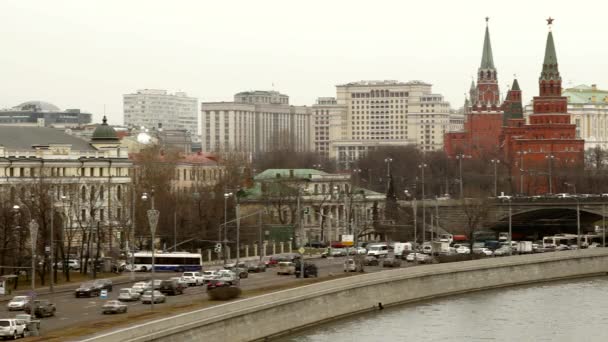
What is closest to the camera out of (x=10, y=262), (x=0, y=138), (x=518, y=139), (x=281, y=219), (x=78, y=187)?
(x=10, y=262)

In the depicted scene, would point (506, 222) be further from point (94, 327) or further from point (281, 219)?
point (94, 327)

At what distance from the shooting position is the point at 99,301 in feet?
234

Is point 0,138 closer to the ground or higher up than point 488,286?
higher up

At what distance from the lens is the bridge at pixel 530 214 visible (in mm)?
132500

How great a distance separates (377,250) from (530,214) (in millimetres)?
29979

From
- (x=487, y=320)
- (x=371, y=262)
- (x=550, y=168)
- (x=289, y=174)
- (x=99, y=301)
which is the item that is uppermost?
(x=550, y=168)

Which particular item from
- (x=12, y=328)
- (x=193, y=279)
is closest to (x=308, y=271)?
(x=193, y=279)

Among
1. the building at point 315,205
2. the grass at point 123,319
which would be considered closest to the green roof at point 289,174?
the building at point 315,205

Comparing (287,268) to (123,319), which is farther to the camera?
(287,268)

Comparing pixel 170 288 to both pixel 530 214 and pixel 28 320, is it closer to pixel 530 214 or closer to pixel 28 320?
pixel 28 320

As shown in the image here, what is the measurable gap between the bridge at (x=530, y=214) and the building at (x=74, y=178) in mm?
27627

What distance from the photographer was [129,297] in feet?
233

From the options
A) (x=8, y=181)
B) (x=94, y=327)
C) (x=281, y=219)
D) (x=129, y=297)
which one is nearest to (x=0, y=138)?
(x=8, y=181)

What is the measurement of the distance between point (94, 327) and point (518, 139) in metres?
141
